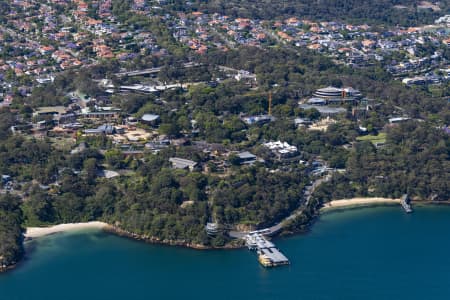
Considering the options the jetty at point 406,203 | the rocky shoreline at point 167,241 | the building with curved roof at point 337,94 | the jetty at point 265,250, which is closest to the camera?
the jetty at point 265,250

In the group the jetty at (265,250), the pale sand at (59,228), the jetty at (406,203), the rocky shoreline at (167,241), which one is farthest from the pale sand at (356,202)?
the pale sand at (59,228)

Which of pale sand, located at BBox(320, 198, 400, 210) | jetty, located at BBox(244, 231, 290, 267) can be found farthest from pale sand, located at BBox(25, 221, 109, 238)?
pale sand, located at BBox(320, 198, 400, 210)

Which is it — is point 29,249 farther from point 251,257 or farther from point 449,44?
point 449,44

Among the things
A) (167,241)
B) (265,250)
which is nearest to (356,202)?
(265,250)

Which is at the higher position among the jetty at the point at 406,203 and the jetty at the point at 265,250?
the jetty at the point at 265,250

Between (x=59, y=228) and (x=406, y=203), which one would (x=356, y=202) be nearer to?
(x=406, y=203)

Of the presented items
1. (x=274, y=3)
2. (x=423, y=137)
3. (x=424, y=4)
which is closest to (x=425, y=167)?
(x=423, y=137)

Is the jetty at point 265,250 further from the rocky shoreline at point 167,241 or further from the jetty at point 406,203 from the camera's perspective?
the jetty at point 406,203
